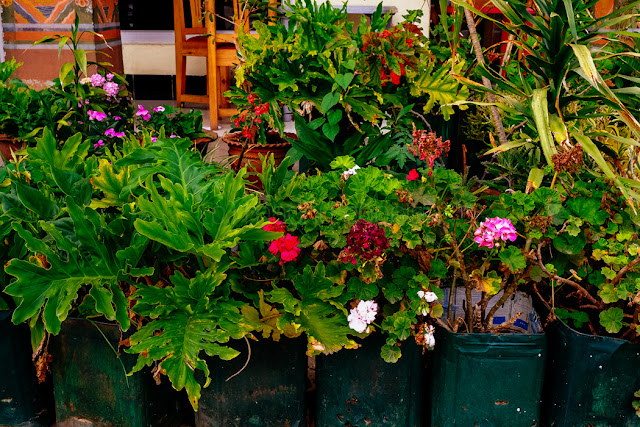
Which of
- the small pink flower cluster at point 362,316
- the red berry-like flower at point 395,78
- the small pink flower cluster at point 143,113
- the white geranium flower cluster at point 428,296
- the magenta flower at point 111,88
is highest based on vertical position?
the red berry-like flower at point 395,78

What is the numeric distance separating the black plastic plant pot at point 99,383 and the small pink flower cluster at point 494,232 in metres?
0.94

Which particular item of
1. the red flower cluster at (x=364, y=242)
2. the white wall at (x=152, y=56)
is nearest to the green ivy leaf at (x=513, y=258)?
the red flower cluster at (x=364, y=242)

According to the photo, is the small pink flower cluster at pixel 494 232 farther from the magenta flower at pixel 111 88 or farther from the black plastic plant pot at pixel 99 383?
the magenta flower at pixel 111 88

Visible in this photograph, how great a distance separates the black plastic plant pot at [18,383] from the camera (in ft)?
5.94

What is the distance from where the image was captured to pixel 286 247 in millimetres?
1630

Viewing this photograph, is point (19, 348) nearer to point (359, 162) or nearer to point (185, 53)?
point (359, 162)

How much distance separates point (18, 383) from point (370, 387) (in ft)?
3.21

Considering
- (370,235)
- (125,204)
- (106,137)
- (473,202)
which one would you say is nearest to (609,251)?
(473,202)

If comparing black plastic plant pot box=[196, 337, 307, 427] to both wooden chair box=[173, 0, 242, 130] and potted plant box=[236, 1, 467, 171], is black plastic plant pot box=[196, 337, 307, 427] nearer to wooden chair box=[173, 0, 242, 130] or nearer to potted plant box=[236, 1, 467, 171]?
potted plant box=[236, 1, 467, 171]

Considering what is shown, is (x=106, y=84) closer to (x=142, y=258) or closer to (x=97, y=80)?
(x=97, y=80)

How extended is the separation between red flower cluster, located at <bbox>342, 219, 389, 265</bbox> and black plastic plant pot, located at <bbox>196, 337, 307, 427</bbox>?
32cm

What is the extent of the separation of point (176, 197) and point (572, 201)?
1.01 m

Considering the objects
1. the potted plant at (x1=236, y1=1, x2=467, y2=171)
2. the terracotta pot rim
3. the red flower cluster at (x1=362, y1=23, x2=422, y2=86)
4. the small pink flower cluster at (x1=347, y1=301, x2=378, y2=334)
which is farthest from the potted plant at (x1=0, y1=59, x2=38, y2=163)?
the small pink flower cluster at (x1=347, y1=301, x2=378, y2=334)

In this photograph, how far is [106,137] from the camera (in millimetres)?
3021
